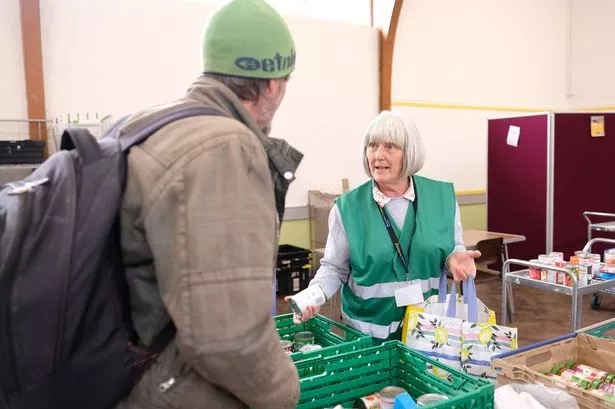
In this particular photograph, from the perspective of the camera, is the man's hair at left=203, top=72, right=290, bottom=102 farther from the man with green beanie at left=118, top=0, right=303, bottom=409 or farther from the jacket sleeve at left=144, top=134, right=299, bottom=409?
the jacket sleeve at left=144, top=134, right=299, bottom=409

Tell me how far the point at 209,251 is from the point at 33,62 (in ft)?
13.3

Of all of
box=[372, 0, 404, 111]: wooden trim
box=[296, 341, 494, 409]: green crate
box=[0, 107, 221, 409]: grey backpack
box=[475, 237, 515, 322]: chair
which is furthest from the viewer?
box=[372, 0, 404, 111]: wooden trim

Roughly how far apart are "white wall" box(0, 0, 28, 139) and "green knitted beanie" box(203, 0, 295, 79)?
152 inches

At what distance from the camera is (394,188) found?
1.88 metres

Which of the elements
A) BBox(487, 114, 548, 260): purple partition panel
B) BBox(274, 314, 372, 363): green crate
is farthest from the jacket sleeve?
BBox(487, 114, 548, 260): purple partition panel

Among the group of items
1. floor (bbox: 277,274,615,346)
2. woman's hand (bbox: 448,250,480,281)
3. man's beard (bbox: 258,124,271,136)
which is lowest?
floor (bbox: 277,274,615,346)

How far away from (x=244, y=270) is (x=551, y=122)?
496cm

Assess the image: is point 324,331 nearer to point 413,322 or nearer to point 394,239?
point 413,322

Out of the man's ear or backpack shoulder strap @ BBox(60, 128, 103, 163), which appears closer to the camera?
backpack shoulder strap @ BBox(60, 128, 103, 163)

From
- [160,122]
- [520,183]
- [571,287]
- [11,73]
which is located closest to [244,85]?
[160,122]

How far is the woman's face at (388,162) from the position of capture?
6.05 feet

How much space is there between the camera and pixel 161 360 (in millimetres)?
771

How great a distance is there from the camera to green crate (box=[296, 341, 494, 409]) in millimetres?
1157

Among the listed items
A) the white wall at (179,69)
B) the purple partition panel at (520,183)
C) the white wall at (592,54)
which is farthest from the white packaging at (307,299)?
the white wall at (592,54)
